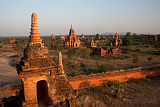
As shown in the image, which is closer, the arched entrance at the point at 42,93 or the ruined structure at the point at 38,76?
the ruined structure at the point at 38,76

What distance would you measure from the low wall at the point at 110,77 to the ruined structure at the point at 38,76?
244 inches

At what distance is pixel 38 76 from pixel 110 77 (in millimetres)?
9020

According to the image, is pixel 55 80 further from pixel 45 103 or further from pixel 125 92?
pixel 125 92

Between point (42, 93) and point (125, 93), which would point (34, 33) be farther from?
point (125, 93)

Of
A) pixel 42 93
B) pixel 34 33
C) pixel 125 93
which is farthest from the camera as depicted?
pixel 125 93

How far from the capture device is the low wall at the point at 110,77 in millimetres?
10276

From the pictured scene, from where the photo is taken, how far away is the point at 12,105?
4.56 metres

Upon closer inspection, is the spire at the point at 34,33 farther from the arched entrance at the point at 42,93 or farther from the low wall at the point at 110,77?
the low wall at the point at 110,77

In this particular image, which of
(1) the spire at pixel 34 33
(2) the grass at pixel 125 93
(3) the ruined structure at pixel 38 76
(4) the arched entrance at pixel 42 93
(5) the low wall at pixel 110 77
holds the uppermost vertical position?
(1) the spire at pixel 34 33

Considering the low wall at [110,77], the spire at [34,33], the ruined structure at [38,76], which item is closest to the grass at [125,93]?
the low wall at [110,77]

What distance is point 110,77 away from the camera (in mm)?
11195

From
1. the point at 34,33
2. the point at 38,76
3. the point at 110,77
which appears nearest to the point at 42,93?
the point at 38,76

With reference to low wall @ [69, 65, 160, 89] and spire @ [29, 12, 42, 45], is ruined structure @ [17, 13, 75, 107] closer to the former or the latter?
spire @ [29, 12, 42, 45]

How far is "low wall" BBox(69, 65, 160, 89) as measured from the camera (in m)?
10.3
